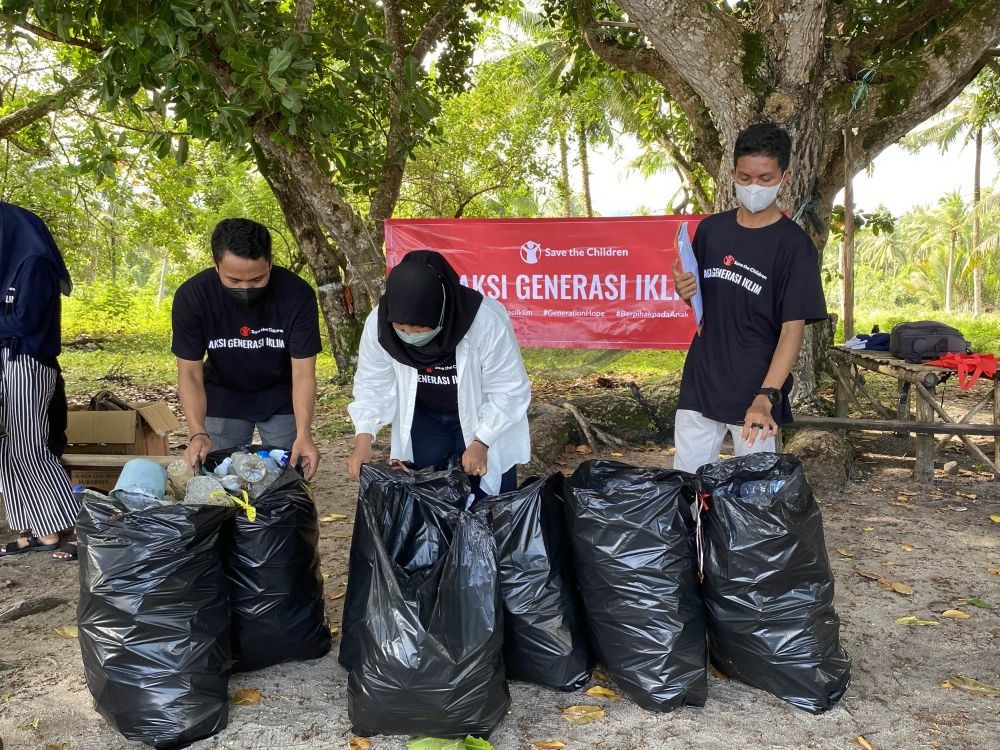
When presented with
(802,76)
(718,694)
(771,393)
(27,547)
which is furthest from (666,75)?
(27,547)

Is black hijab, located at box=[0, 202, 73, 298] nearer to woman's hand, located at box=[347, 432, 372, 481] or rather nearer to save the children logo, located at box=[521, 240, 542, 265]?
woman's hand, located at box=[347, 432, 372, 481]

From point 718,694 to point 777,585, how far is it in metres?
0.44

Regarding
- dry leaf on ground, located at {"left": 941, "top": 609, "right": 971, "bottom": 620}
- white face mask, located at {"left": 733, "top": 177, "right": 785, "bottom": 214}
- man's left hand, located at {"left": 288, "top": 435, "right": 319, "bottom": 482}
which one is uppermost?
white face mask, located at {"left": 733, "top": 177, "right": 785, "bottom": 214}

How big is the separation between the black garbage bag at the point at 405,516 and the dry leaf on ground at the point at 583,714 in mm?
650

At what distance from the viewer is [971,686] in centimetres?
260

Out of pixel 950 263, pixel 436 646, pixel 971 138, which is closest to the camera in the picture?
pixel 436 646

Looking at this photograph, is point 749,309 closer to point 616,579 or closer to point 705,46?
point 616,579

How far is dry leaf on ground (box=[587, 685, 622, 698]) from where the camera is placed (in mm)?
2566

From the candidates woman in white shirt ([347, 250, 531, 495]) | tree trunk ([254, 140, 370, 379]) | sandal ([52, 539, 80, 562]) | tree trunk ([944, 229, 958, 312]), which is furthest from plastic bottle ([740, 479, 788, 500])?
tree trunk ([944, 229, 958, 312])

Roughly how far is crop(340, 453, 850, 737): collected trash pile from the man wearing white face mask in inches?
14.5

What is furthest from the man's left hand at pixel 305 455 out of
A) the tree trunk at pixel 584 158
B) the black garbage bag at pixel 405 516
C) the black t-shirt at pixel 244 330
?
the tree trunk at pixel 584 158

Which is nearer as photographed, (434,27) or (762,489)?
(762,489)

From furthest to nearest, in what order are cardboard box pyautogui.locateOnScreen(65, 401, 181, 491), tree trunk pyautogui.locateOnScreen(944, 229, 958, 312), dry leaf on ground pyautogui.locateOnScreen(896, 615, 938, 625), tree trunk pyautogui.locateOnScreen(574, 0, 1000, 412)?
1. tree trunk pyautogui.locateOnScreen(944, 229, 958, 312)
2. tree trunk pyautogui.locateOnScreen(574, 0, 1000, 412)
3. cardboard box pyautogui.locateOnScreen(65, 401, 181, 491)
4. dry leaf on ground pyautogui.locateOnScreen(896, 615, 938, 625)

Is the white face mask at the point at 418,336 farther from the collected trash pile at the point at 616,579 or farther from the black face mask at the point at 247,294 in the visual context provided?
the black face mask at the point at 247,294
